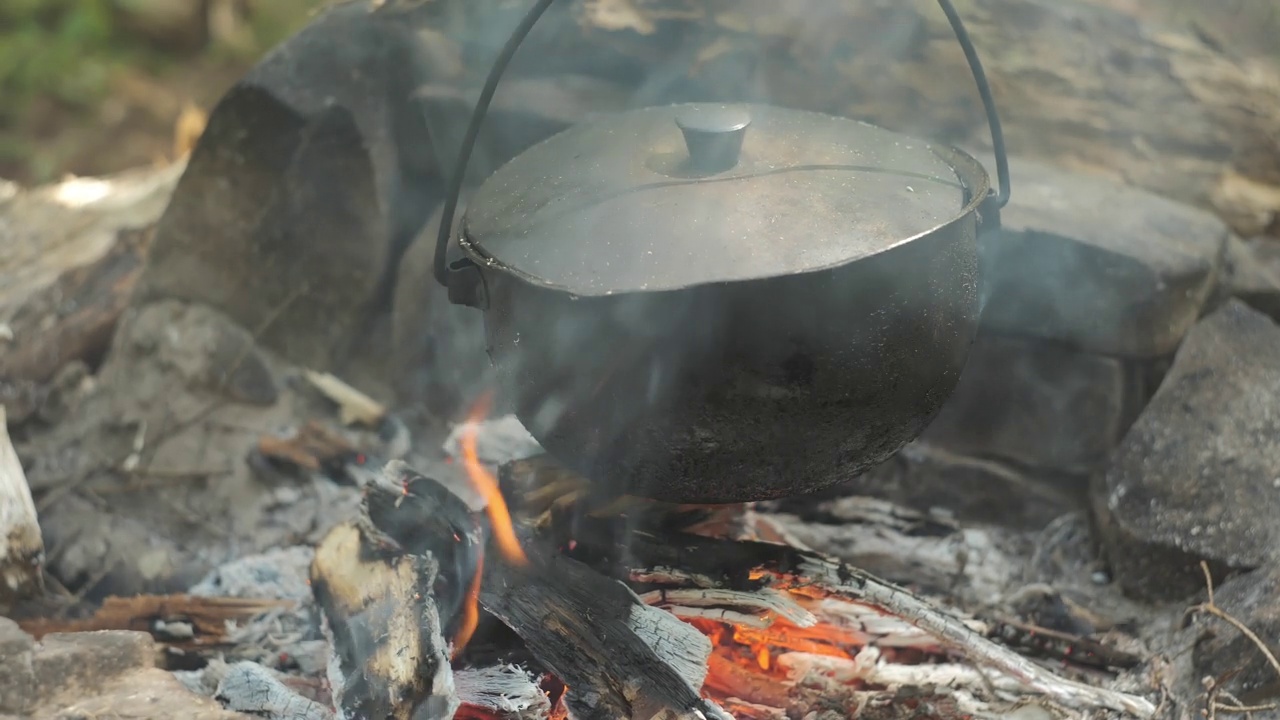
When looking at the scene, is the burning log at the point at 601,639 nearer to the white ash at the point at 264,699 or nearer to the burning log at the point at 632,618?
the burning log at the point at 632,618

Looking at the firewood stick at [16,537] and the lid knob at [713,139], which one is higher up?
the lid knob at [713,139]

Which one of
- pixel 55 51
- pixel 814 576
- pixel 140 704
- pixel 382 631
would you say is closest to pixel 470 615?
pixel 382 631

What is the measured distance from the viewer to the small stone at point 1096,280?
8.27ft

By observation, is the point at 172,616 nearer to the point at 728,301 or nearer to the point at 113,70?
the point at 728,301

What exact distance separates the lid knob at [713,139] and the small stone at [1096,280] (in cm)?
99

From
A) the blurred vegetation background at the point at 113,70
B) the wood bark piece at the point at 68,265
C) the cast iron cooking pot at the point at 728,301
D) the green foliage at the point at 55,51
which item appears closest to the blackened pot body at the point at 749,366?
the cast iron cooking pot at the point at 728,301

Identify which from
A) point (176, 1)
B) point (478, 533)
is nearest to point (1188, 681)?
point (478, 533)

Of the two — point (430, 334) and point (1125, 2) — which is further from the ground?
point (1125, 2)

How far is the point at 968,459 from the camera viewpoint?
2.78m

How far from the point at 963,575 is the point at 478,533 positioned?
4.24 ft

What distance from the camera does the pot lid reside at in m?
1.59

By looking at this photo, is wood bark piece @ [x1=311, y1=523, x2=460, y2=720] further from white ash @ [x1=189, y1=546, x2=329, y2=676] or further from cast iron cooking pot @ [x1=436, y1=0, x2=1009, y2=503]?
cast iron cooking pot @ [x1=436, y1=0, x2=1009, y2=503]

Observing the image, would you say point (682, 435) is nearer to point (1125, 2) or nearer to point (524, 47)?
point (524, 47)

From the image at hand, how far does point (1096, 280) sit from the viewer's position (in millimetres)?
2525
